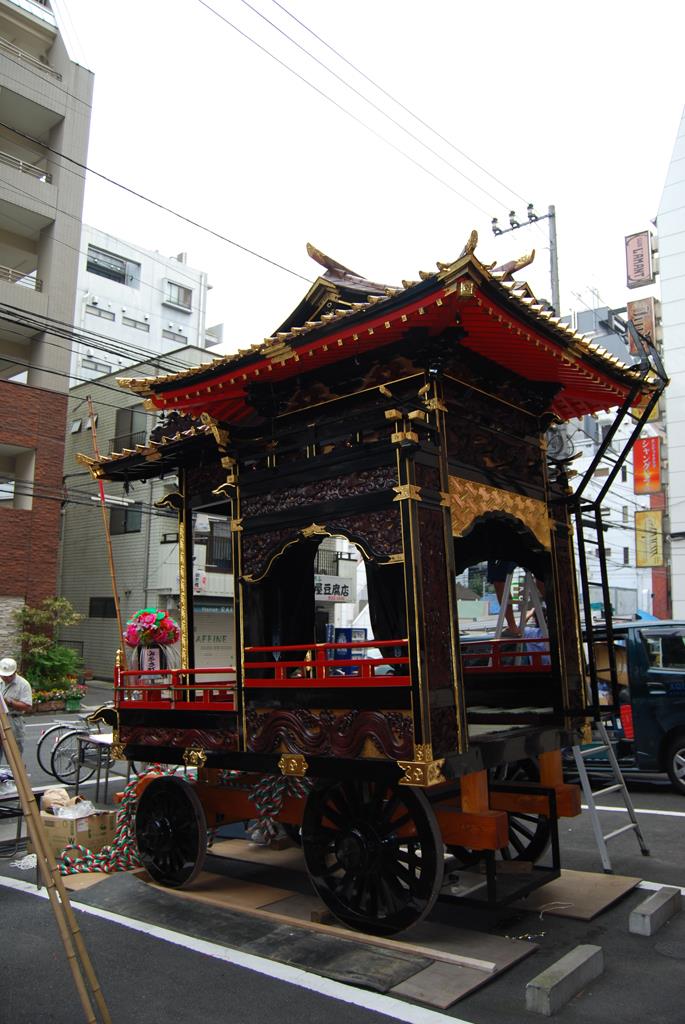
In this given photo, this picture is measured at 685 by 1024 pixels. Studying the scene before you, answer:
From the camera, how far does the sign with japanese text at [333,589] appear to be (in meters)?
27.8

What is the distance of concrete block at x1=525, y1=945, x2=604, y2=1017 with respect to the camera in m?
4.13

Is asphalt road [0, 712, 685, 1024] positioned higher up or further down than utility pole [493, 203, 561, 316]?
further down

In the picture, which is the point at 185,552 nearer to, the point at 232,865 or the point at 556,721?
the point at 232,865

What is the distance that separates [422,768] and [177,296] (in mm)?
38167

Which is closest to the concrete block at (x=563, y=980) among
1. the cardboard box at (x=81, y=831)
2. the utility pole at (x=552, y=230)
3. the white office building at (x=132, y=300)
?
the cardboard box at (x=81, y=831)

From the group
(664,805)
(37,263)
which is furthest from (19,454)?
(664,805)

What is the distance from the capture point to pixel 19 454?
22.1 meters

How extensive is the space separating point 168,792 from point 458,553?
11.9 ft

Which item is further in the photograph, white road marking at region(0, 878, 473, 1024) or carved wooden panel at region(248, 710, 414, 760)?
carved wooden panel at region(248, 710, 414, 760)

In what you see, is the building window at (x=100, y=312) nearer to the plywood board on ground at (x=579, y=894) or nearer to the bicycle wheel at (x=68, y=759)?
the bicycle wheel at (x=68, y=759)

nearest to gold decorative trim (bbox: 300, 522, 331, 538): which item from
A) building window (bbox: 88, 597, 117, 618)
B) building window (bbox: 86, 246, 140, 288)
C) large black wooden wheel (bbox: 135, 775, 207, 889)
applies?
large black wooden wheel (bbox: 135, 775, 207, 889)

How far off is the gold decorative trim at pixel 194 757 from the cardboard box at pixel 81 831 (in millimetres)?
1395

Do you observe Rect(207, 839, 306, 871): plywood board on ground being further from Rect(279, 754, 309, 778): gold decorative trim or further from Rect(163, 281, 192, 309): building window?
Rect(163, 281, 192, 309): building window

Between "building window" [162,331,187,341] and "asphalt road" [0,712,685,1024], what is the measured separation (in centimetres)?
3516
